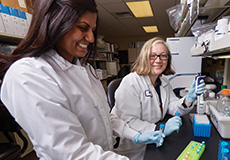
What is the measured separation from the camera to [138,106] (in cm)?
114

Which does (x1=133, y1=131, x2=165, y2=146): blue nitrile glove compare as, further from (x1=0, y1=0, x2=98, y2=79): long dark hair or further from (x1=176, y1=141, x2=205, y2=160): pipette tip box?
(x1=0, y1=0, x2=98, y2=79): long dark hair

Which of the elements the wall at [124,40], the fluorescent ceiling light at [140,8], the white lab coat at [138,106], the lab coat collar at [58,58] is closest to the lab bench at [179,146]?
the white lab coat at [138,106]

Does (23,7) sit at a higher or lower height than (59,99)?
higher

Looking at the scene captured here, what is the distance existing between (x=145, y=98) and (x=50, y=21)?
92 cm

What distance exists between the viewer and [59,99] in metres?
0.50

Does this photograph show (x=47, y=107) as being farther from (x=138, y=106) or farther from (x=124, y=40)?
(x=124, y=40)

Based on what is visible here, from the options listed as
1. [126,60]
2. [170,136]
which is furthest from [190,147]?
[126,60]

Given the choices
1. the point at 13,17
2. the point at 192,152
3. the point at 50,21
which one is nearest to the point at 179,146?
the point at 192,152

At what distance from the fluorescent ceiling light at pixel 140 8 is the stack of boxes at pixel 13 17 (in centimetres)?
213

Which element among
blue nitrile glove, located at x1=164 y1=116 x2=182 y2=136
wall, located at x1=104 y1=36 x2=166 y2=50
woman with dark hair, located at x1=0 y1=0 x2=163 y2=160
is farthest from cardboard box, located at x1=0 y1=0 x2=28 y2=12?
wall, located at x1=104 y1=36 x2=166 y2=50

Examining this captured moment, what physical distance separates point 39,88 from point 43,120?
0.37 feet

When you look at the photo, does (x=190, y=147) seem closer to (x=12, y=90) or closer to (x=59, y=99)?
(x=59, y=99)

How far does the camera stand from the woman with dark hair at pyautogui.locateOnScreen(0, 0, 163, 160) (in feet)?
1.51

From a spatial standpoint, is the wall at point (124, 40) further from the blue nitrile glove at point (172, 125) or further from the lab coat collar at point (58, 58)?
the lab coat collar at point (58, 58)
